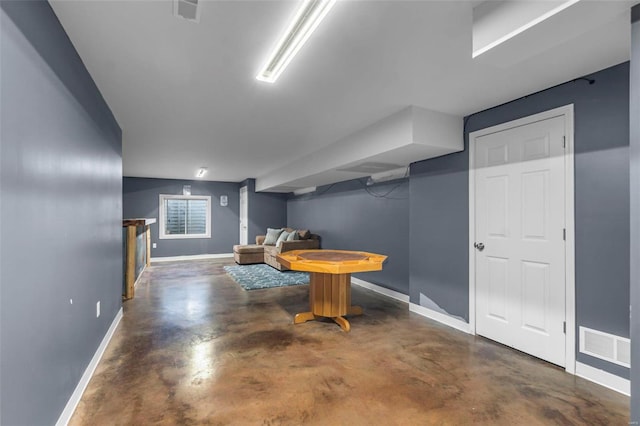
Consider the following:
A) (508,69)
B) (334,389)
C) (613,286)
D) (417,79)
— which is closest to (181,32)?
(417,79)

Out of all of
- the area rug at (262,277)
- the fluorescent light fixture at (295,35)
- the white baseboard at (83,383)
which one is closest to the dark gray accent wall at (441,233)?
the fluorescent light fixture at (295,35)

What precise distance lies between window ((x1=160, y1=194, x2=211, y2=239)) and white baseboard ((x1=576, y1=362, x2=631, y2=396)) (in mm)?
8552

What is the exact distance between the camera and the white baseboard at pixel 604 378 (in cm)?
207

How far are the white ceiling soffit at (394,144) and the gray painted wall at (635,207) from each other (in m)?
1.69

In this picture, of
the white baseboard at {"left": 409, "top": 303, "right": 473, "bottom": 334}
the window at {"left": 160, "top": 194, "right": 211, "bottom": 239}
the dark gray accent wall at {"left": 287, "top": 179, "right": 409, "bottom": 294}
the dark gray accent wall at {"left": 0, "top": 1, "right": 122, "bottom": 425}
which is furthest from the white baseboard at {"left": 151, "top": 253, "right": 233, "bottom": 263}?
the white baseboard at {"left": 409, "top": 303, "right": 473, "bottom": 334}

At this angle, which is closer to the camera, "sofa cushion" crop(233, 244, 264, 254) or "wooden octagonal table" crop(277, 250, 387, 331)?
"wooden octagonal table" crop(277, 250, 387, 331)

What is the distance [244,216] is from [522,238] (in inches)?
294

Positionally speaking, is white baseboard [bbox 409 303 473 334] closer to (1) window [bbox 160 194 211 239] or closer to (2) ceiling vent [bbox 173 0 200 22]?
(2) ceiling vent [bbox 173 0 200 22]

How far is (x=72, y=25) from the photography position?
1755mm

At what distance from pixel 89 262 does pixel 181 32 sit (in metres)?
1.87

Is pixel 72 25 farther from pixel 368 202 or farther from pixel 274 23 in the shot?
pixel 368 202

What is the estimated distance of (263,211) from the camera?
8.70 m

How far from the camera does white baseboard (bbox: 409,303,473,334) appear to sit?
3.24m

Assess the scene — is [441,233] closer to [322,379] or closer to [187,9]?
[322,379]
